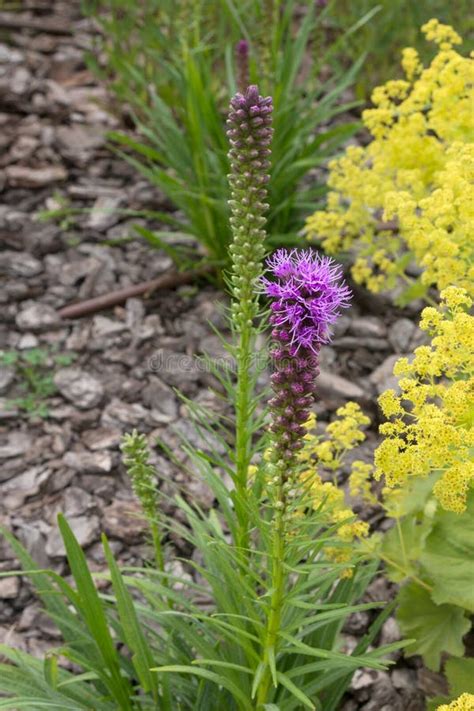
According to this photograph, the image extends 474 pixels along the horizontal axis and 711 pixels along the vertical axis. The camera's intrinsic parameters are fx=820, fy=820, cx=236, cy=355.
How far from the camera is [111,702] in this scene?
2168 millimetres

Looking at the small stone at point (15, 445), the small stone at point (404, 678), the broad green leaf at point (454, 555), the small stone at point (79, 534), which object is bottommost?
the small stone at point (404, 678)

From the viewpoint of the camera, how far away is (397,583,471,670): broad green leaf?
2.38 metres

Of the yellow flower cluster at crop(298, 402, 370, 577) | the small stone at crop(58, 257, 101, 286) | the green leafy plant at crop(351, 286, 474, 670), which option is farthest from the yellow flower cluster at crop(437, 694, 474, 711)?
the small stone at crop(58, 257, 101, 286)

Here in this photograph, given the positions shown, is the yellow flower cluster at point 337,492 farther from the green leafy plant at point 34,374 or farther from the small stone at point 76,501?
the green leafy plant at point 34,374

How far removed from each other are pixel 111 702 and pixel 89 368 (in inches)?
71.8

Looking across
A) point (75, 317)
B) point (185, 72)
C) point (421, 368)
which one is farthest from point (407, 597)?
point (185, 72)

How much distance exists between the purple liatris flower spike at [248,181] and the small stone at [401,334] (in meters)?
2.15

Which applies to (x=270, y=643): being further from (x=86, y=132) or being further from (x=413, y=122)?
(x=86, y=132)

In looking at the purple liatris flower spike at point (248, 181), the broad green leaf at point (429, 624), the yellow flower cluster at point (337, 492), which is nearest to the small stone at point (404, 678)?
the broad green leaf at point (429, 624)

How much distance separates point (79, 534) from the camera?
9.82ft

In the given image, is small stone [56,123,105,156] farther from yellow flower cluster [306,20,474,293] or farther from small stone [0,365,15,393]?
yellow flower cluster [306,20,474,293]

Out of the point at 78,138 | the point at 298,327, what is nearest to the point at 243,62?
the point at 78,138

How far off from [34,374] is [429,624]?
6.71 feet

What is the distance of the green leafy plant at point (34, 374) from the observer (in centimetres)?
351
